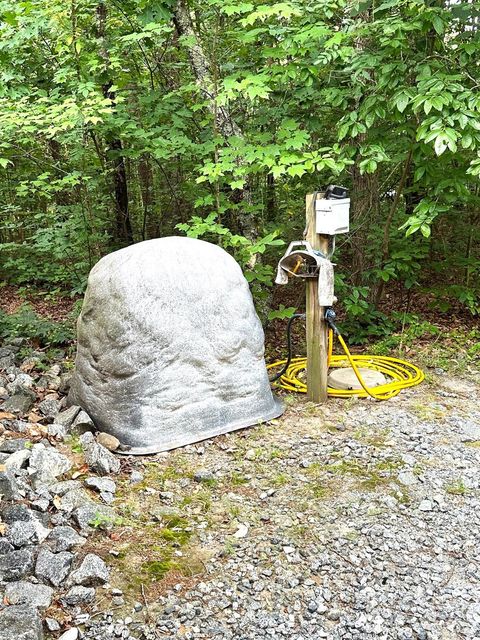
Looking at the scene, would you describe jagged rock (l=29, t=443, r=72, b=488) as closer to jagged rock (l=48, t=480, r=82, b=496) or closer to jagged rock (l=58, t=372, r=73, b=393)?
jagged rock (l=48, t=480, r=82, b=496)

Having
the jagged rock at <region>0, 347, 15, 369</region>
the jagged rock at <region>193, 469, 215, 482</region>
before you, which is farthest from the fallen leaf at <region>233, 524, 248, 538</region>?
the jagged rock at <region>0, 347, 15, 369</region>

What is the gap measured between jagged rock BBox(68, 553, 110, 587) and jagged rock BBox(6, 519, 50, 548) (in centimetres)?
30

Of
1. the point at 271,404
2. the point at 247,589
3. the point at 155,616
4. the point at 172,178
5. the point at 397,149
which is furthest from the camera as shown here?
the point at 172,178

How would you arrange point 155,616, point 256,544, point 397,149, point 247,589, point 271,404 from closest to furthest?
point 155,616, point 247,589, point 256,544, point 271,404, point 397,149

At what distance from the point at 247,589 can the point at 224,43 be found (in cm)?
483

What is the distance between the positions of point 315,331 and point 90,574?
2.46 meters

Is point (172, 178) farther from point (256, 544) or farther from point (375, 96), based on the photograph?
point (256, 544)

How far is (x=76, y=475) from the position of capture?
10.7ft

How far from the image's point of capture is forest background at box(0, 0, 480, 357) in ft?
13.8

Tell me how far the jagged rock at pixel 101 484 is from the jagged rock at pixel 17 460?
0.39 meters

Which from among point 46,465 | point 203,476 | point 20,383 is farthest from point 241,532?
point 20,383

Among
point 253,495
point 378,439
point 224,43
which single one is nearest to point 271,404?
point 378,439

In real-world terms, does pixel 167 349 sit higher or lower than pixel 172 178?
lower

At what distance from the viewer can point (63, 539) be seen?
2625mm
